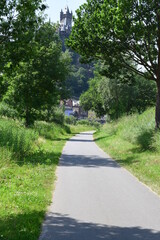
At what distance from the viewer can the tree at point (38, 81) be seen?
33447 millimetres

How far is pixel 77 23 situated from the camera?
77.0ft

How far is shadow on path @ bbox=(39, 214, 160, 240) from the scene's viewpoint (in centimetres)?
611

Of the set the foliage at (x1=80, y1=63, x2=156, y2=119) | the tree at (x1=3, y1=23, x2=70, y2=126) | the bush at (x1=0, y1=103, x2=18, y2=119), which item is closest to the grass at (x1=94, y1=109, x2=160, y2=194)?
the tree at (x1=3, y1=23, x2=70, y2=126)

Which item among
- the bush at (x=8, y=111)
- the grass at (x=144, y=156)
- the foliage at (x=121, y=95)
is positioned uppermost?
the foliage at (x=121, y=95)

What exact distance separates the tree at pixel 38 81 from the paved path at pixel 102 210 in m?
21.3

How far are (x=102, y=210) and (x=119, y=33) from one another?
14.9 meters

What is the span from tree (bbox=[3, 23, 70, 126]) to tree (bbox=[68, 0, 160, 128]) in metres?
9.89

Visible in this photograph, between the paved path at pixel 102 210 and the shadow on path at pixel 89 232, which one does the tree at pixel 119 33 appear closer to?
the paved path at pixel 102 210

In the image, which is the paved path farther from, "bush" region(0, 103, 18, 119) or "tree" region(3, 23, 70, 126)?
"bush" region(0, 103, 18, 119)

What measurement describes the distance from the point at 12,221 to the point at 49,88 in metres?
28.3

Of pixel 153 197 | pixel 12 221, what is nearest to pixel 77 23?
pixel 153 197

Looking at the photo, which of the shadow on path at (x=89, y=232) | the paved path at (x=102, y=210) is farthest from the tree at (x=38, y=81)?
the shadow on path at (x=89, y=232)

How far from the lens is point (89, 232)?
6383mm

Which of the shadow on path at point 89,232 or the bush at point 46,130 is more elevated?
the bush at point 46,130
